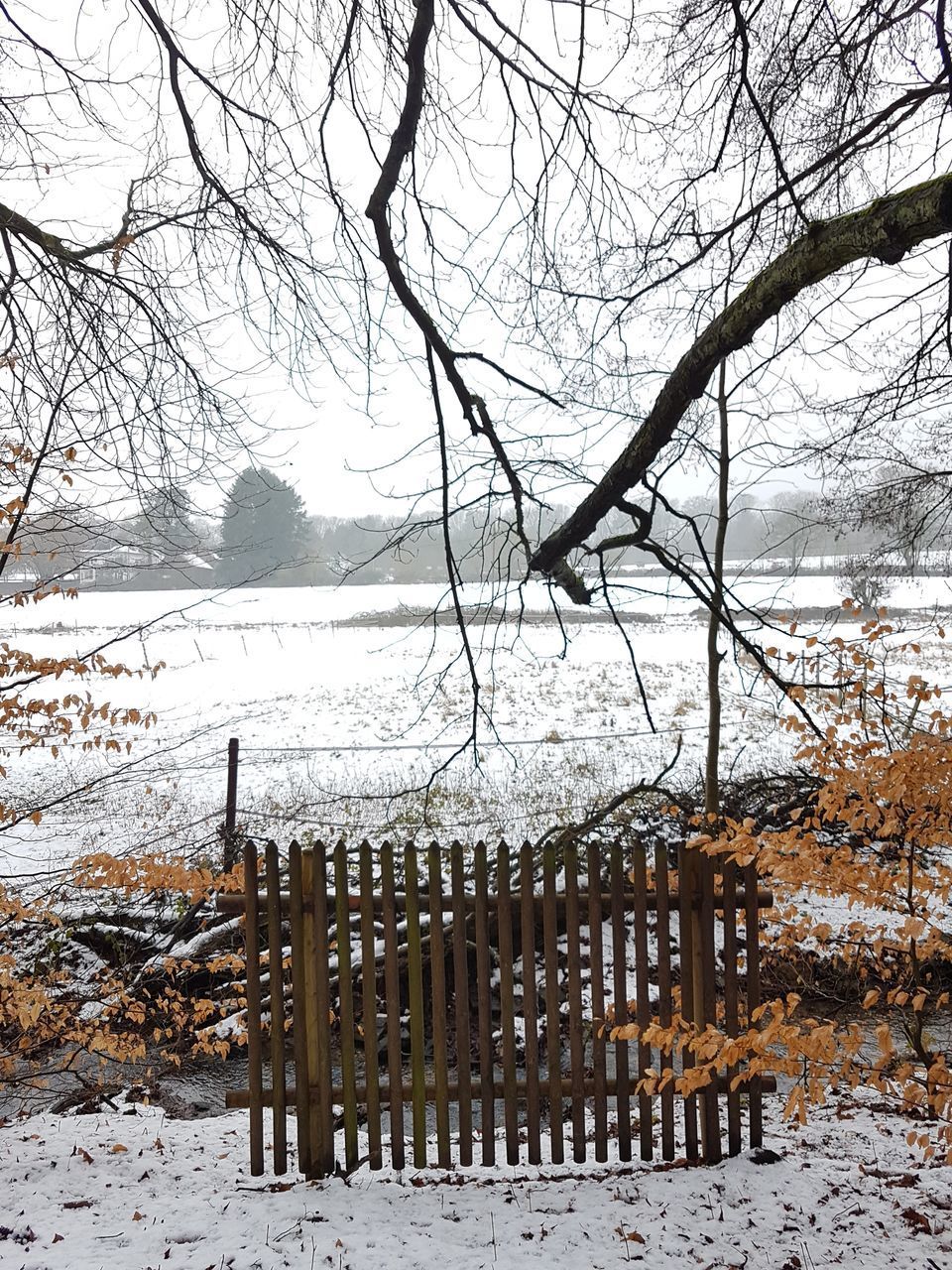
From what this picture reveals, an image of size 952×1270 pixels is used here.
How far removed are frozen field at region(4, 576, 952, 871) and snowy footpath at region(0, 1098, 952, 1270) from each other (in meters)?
1.77

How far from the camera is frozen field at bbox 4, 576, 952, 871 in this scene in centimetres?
973

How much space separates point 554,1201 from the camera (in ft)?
10.6

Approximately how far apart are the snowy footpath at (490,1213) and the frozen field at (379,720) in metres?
1.77

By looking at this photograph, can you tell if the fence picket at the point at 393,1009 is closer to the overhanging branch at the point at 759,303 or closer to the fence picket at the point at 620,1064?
the fence picket at the point at 620,1064

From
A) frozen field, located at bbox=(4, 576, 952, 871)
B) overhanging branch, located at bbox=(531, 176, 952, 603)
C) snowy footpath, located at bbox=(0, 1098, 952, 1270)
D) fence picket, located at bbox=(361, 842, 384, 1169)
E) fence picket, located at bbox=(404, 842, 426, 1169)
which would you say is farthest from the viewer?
frozen field, located at bbox=(4, 576, 952, 871)

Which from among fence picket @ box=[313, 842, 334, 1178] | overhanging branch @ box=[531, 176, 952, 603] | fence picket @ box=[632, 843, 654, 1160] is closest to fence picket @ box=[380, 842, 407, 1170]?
fence picket @ box=[313, 842, 334, 1178]

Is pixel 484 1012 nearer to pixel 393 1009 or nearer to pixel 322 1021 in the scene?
pixel 393 1009

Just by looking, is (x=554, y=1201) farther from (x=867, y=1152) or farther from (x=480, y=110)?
(x=480, y=110)

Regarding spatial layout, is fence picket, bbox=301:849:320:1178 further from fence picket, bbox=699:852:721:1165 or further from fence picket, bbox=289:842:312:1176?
fence picket, bbox=699:852:721:1165

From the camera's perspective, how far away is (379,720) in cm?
1612

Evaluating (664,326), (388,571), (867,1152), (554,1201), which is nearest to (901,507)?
(664,326)

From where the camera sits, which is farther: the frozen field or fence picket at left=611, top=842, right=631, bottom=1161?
the frozen field

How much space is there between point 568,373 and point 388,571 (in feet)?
108

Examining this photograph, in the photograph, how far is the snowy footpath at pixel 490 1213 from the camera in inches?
110
